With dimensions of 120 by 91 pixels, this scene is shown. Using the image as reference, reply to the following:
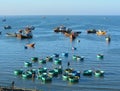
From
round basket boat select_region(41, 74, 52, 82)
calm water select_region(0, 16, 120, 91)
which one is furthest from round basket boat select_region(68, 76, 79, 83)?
round basket boat select_region(41, 74, 52, 82)

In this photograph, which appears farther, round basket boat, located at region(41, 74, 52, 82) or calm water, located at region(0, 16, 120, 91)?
round basket boat, located at region(41, 74, 52, 82)

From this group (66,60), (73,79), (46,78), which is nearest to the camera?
(73,79)

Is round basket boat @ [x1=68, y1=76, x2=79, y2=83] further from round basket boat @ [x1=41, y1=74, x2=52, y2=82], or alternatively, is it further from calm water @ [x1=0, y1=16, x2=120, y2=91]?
round basket boat @ [x1=41, y1=74, x2=52, y2=82]

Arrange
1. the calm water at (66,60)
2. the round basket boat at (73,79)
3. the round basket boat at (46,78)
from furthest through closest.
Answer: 1. the round basket boat at (46,78)
2. the round basket boat at (73,79)
3. the calm water at (66,60)

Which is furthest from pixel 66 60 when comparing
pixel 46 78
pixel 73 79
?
pixel 46 78

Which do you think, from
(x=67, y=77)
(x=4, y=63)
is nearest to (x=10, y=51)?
(x=4, y=63)

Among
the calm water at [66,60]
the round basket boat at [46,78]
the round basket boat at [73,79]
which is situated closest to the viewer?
the calm water at [66,60]

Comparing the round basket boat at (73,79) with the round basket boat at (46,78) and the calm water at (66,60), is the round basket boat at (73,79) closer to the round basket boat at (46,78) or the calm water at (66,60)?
the calm water at (66,60)

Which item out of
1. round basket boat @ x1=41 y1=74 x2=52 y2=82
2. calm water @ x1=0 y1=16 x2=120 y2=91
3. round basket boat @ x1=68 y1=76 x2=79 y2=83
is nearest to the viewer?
calm water @ x1=0 y1=16 x2=120 y2=91

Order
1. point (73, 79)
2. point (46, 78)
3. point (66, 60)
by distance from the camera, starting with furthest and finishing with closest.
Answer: point (66, 60) < point (46, 78) < point (73, 79)

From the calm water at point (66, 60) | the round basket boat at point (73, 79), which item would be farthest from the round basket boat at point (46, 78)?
the round basket boat at point (73, 79)

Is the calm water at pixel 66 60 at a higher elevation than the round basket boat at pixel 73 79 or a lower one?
lower

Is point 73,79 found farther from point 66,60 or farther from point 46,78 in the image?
point 66,60

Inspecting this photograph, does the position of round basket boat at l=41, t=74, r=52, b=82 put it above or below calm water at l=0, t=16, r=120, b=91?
above
